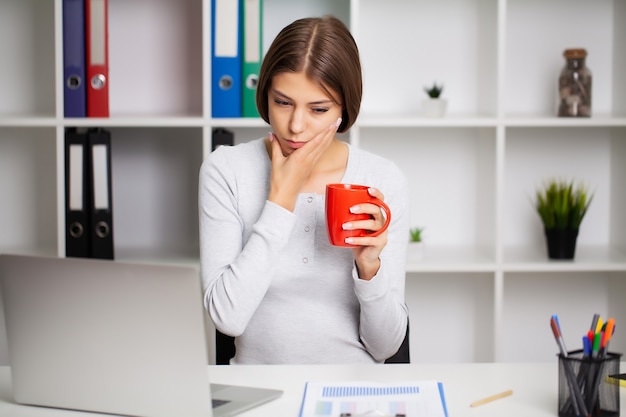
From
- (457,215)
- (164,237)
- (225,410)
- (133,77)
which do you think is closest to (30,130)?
(133,77)

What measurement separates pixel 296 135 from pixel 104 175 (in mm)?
1098

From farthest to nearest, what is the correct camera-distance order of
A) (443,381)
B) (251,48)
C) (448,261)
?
(448,261) → (251,48) → (443,381)

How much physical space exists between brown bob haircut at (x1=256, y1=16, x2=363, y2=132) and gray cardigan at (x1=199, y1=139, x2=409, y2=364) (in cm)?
17

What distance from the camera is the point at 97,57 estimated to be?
257 centimetres

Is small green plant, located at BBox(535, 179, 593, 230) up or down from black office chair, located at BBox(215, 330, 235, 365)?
up

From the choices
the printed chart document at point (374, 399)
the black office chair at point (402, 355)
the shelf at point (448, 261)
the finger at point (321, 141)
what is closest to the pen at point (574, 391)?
the printed chart document at point (374, 399)

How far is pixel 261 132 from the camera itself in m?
2.92

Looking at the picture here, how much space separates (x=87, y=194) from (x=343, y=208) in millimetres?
1343

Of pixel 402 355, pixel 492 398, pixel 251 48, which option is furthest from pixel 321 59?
pixel 251 48

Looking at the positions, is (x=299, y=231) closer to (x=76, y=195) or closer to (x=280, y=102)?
(x=280, y=102)

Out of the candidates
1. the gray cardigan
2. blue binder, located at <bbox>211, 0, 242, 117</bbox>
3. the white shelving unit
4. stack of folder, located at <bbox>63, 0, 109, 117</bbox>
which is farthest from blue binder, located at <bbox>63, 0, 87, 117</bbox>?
the gray cardigan

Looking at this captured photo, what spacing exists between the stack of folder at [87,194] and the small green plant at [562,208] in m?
1.38

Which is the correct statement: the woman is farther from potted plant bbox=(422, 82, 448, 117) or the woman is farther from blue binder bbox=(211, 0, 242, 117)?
potted plant bbox=(422, 82, 448, 117)

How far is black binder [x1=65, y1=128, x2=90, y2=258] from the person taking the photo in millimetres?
2605
